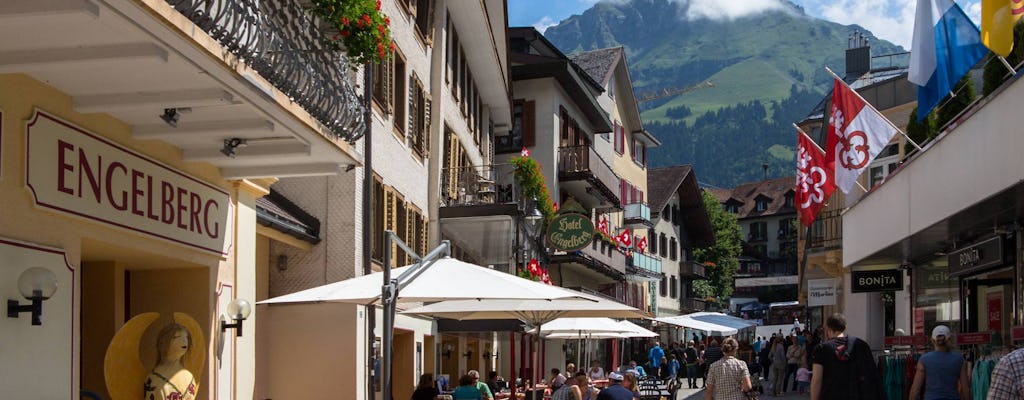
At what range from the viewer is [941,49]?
51.3 ft

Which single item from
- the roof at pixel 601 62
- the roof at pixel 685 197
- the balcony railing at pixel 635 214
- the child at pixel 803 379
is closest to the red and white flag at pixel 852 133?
the child at pixel 803 379

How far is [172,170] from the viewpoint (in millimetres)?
11086

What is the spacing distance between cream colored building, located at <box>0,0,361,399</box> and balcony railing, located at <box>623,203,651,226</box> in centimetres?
4218

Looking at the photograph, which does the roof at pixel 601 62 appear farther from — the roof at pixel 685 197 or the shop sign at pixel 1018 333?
the shop sign at pixel 1018 333

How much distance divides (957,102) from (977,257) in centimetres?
334

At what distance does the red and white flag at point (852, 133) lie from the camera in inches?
767

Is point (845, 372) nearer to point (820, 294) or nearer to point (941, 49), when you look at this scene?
point (941, 49)

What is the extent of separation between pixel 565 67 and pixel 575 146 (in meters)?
2.59

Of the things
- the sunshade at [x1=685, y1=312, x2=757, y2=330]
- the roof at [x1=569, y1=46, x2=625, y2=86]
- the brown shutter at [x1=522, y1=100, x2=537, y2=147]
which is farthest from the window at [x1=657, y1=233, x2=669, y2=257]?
the brown shutter at [x1=522, y1=100, x2=537, y2=147]

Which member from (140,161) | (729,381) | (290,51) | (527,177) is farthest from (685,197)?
(290,51)

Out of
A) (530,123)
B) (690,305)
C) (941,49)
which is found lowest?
(690,305)

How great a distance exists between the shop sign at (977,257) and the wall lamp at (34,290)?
36.1 ft

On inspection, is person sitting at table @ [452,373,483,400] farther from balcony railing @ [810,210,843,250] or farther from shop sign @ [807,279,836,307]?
shop sign @ [807,279,836,307]

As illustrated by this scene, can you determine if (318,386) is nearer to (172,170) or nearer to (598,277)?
(172,170)
